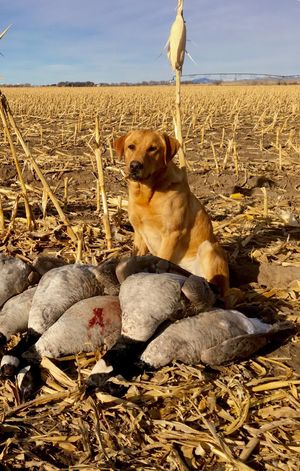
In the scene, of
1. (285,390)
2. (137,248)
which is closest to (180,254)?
(137,248)

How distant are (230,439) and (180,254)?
231 cm

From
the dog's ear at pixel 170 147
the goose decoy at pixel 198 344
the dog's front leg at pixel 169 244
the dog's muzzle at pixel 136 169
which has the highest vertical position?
the dog's ear at pixel 170 147

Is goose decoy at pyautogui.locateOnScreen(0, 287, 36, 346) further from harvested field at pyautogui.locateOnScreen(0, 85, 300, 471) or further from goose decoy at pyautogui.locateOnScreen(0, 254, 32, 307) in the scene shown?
harvested field at pyautogui.locateOnScreen(0, 85, 300, 471)

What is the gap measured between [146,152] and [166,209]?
0.54m

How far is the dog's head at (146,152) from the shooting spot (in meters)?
4.17

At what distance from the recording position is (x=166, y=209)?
4.30m

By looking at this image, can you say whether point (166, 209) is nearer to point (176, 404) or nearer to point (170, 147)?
point (170, 147)

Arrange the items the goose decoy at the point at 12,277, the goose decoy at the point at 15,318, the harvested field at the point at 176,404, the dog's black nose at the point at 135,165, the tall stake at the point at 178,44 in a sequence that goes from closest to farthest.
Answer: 1. the harvested field at the point at 176,404
2. the goose decoy at the point at 15,318
3. the goose decoy at the point at 12,277
4. the dog's black nose at the point at 135,165
5. the tall stake at the point at 178,44

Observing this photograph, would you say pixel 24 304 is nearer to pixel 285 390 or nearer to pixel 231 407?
pixel 231 407

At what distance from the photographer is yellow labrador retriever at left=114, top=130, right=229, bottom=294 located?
423 centimetres

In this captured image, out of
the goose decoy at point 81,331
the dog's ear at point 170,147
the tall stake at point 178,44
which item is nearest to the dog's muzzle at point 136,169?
the dog's ear at point 170,147

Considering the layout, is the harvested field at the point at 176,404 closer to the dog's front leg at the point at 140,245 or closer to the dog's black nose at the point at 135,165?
the dog's front leg at the point at 140,245

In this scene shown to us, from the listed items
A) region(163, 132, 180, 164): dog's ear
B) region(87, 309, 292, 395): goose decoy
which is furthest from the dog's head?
region(87, 309, 292, 395): goose decoy

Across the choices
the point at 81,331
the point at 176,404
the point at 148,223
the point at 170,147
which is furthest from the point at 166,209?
the point at 176,404
